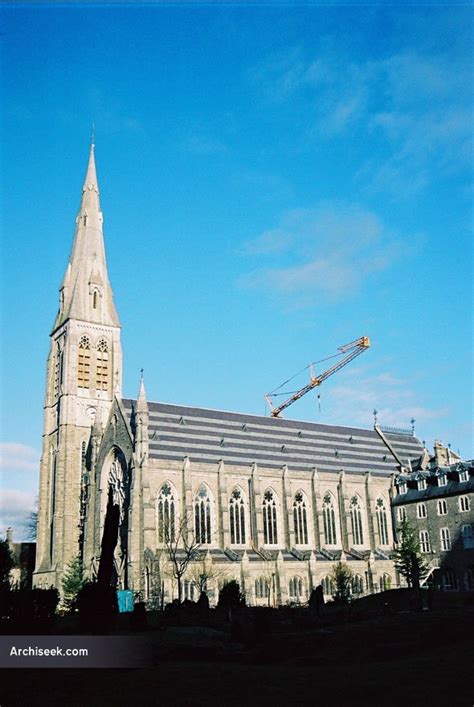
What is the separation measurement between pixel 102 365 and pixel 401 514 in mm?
39396

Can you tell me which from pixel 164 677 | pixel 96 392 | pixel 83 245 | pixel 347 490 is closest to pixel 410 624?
pixel 164 677

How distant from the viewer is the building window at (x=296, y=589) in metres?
66.5

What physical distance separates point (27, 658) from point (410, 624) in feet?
72.0

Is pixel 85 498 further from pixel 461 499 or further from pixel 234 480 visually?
pixel 461 499

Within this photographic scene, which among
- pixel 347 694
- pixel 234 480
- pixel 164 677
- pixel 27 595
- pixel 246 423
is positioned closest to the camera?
pixel 347 694

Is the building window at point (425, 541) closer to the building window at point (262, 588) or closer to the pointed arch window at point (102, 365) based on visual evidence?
the building window at point (262, 588)

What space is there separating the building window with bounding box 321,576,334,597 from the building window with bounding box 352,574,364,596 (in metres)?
2.54

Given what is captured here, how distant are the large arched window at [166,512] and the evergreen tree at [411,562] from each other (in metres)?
22.7

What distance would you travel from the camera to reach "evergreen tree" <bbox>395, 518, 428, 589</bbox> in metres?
64.9

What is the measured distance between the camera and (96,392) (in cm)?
8212

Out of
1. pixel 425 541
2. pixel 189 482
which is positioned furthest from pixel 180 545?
pixel 425 541

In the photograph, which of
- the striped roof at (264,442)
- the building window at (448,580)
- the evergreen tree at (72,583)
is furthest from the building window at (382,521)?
the evergreen tree at (72,583)

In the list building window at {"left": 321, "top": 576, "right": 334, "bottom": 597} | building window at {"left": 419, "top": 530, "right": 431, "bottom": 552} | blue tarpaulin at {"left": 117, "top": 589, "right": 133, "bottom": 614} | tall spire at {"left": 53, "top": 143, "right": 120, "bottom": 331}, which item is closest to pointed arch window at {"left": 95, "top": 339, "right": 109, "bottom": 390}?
tall spire at {"left": 53, "top": 143, "right": 120, "bottom": 331}

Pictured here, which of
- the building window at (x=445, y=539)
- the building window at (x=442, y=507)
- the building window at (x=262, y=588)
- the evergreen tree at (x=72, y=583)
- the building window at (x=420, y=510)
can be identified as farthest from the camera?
the building window at (x=420, y=510)
